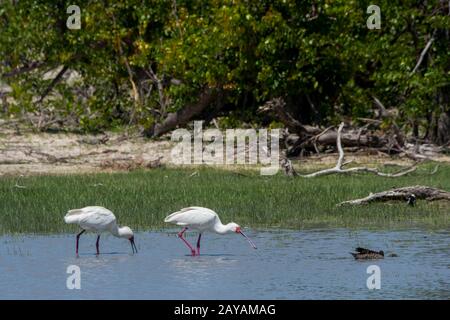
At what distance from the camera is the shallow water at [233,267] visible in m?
10.4

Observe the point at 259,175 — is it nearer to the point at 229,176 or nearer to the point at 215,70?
the point at 229,176

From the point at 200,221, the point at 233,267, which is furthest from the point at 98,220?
the point at 233,267

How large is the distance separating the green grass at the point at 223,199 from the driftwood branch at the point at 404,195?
0.10 metres

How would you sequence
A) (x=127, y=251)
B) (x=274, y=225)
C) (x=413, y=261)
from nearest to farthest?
(x=413, y=261)
(x=127, y=251)
(x=274, y=225)

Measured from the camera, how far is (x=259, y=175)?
19078 millimetres

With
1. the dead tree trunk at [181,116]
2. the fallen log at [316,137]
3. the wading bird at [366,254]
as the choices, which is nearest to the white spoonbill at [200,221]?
the wading bird at [366,254]

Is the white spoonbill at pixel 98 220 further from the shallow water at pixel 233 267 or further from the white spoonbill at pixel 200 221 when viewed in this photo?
the white spoonbill at pixel 200 221

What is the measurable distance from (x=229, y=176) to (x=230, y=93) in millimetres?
4495

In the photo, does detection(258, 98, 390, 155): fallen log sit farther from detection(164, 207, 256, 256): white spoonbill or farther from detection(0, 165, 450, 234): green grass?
detection(164, 207, 256, 256): white spoonbill

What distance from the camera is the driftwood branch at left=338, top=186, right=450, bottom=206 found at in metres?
15.3

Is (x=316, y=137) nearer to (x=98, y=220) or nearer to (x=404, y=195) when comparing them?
(x=404, y=195)

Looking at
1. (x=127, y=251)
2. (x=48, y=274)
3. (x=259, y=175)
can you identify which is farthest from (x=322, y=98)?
(x=48, y=274)

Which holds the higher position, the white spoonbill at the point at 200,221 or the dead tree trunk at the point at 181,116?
the dead tree trunk at the point at 181,116

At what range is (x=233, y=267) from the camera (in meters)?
11.6
